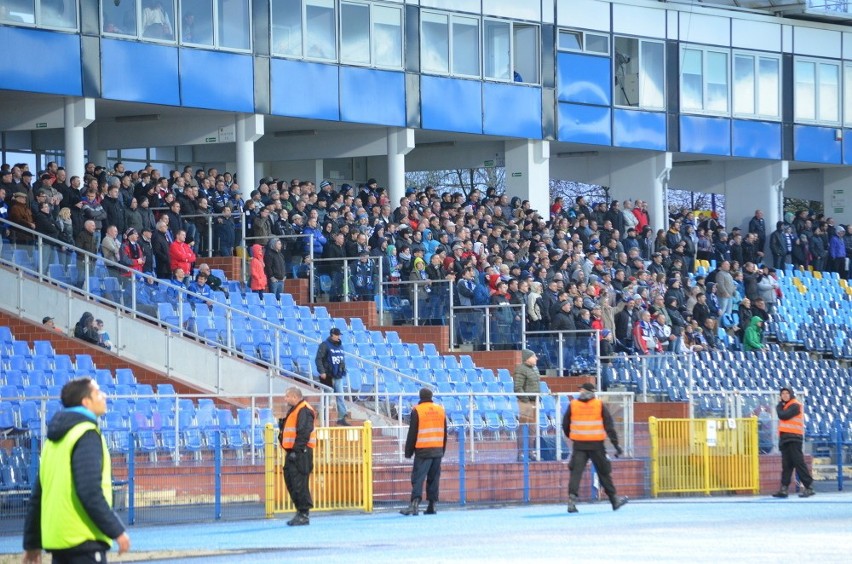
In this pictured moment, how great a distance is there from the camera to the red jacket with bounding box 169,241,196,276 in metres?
29.0

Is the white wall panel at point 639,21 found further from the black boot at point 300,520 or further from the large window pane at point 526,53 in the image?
the black boot at point 300,520

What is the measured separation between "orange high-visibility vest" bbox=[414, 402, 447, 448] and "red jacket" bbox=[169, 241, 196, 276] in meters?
9.43

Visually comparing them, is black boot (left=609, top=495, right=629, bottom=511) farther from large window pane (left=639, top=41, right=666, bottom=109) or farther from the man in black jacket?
large window pane (left=639, top=41, right=666, bottom=109)

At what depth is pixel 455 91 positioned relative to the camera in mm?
40156

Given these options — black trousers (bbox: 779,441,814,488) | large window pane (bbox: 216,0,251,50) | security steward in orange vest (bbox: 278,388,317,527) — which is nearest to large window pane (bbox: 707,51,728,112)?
large window pane (bbox: 216,0,251,50)

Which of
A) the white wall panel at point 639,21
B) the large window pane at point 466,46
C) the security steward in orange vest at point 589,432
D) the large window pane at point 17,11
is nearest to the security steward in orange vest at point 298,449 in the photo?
the security steward in orange vest at point 589,432

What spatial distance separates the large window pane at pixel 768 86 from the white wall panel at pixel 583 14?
225 inches

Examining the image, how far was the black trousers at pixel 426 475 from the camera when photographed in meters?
20.6

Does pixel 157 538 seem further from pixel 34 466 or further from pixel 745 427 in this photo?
pixel 745 427

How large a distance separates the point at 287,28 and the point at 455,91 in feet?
16.7

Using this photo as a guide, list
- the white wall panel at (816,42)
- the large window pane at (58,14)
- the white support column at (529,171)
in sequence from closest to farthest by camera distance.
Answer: the large window pane at (58,14)
the white support column at (529,171)
the white wall panel at (816,42)

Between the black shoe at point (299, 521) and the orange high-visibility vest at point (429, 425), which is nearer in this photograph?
the black shoe at point (299, 521)

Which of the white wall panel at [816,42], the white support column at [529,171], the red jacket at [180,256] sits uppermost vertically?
the white wall panel at [816,42]

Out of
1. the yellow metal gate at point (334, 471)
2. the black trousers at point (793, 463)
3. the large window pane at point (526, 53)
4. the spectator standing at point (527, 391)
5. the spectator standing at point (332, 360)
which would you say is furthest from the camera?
the large window pane at point (526, 53)
